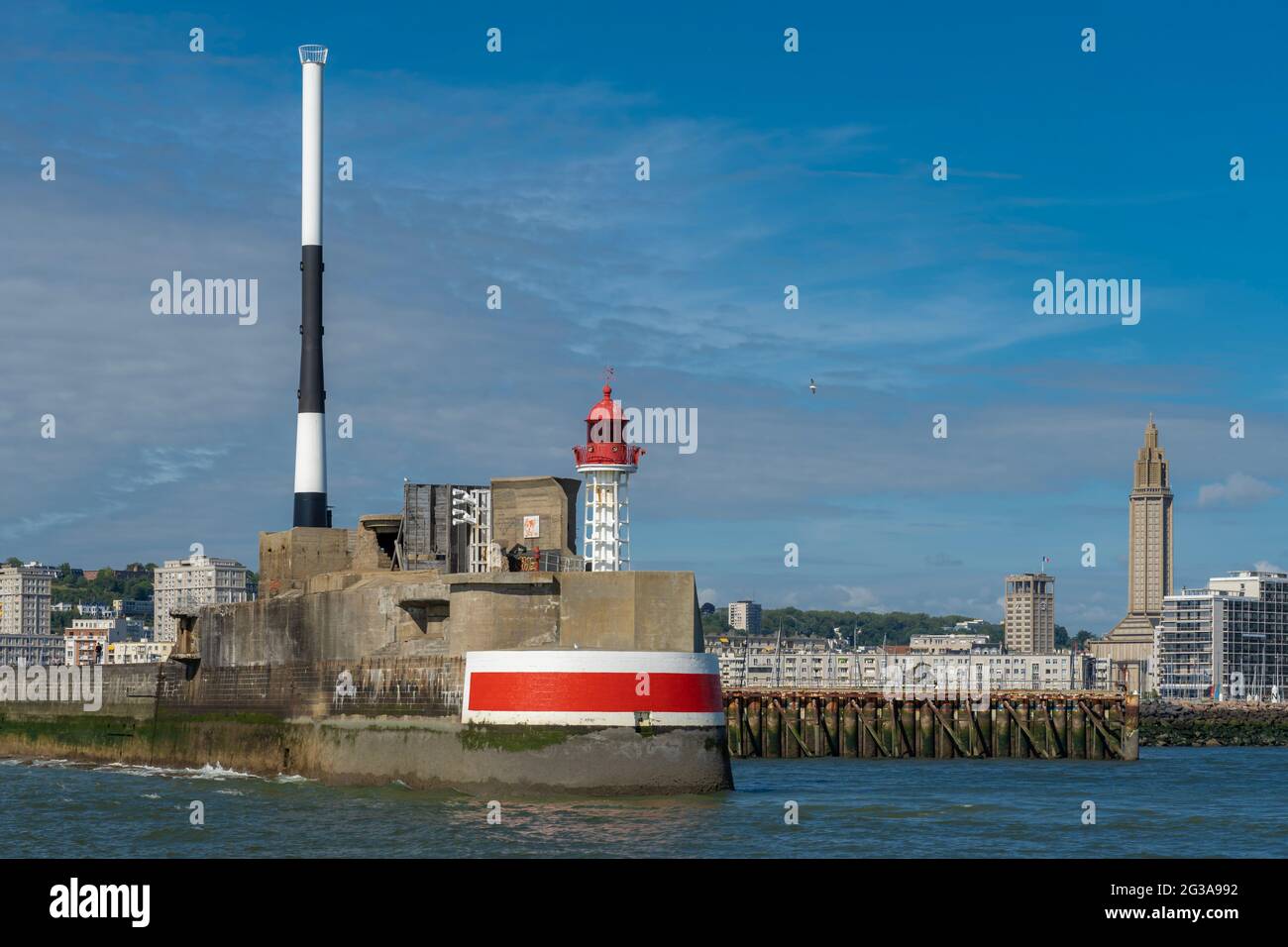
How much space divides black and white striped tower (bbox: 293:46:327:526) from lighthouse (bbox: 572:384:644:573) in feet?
61.4

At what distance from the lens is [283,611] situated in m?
57.6

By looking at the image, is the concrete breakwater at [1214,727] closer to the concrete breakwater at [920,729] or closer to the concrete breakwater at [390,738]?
the concrete breakwater at [920,729]

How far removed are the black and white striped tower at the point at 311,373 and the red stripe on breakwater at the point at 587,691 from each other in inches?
896

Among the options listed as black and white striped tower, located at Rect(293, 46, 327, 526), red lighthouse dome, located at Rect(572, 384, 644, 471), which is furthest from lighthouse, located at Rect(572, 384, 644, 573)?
black and white striped tower, located at Rect(293, 46, 327, 526)

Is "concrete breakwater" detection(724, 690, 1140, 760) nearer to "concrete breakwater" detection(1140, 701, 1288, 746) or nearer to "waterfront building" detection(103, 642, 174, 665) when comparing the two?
"concrete breakwater" detection(1140, 701, 1288, 746)

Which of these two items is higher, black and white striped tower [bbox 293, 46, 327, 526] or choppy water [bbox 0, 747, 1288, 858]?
black and white striped tower [bbox 293, 46, 327, 526]

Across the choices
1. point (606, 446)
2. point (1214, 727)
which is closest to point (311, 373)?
point (606, 446)

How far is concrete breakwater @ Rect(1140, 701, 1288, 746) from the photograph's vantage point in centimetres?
13525

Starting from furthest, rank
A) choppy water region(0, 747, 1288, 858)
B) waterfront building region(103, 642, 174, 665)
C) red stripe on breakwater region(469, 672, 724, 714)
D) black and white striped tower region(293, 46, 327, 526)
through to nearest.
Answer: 1. waterfront building region(103, 642, 174, 665)
2. black and white striped tower region(293, 46, 327, 526)
3. red stripe on breakwater region(469, 672, 724, 714)
4. choppy water region(0, 747, 1288, 858)

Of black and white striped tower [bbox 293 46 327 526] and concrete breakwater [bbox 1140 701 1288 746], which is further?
concrete breakwater [bbox 1140 701 1288 746]

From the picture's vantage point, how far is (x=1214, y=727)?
143 metres

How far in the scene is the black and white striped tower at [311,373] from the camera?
65.7 metres
